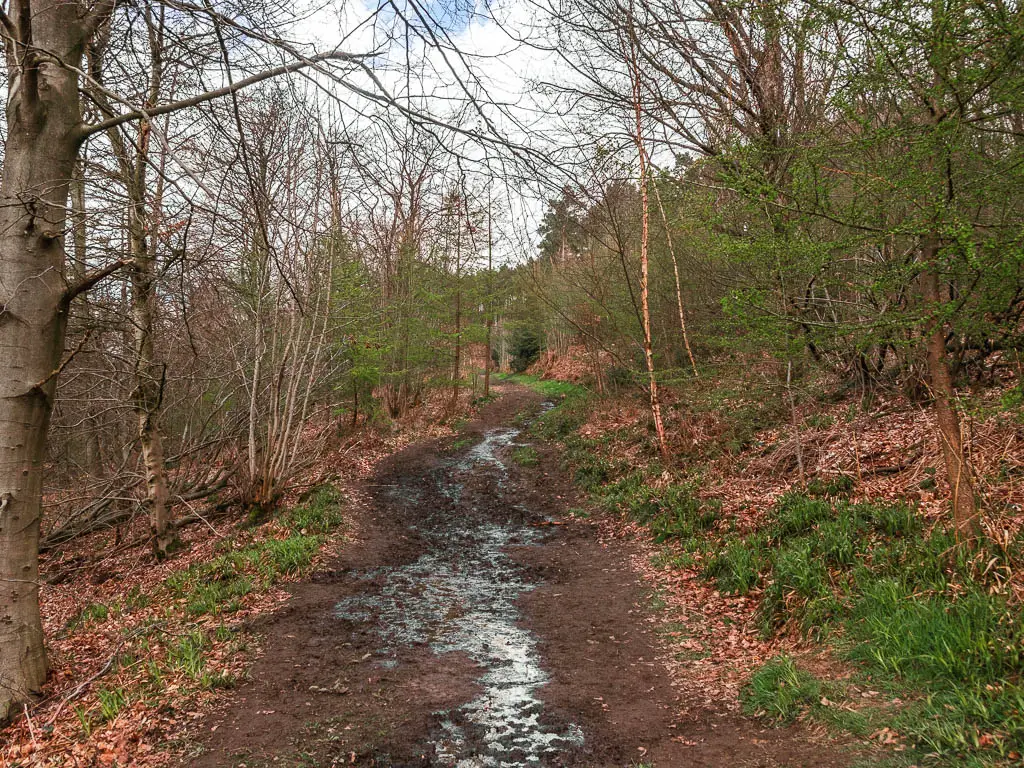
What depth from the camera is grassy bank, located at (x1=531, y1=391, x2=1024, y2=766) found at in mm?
3131

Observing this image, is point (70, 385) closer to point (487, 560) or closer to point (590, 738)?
point (487, 560)

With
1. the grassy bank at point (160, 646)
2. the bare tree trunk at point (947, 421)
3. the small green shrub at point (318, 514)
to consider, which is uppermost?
the bare tree trunk at point (947, 421)

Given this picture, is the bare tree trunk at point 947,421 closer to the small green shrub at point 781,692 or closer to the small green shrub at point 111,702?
the small green shrub at point 781,692

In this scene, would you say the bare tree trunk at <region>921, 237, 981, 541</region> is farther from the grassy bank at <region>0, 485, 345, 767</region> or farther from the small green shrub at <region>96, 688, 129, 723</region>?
the small green shrub at <region>96, 688, 129, 723</region>

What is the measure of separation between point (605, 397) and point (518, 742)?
45.3 ft

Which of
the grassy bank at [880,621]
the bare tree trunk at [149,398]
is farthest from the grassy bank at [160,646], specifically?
the grassy bank at [880,621]

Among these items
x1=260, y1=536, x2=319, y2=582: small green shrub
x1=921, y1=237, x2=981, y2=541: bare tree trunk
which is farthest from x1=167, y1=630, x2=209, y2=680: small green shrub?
x1=921, y1=237, x2=981, y2=541: bare tree trunk

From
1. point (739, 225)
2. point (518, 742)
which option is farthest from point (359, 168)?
point (739, 225)

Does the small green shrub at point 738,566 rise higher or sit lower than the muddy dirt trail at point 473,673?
higher

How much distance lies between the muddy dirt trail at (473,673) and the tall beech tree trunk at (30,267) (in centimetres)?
188

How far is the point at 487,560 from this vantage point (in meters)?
8.35

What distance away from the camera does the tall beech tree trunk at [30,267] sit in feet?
12.0

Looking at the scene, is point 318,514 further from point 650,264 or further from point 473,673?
point 650,264

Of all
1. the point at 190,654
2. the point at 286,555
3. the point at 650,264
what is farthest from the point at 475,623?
the point at 650,264
